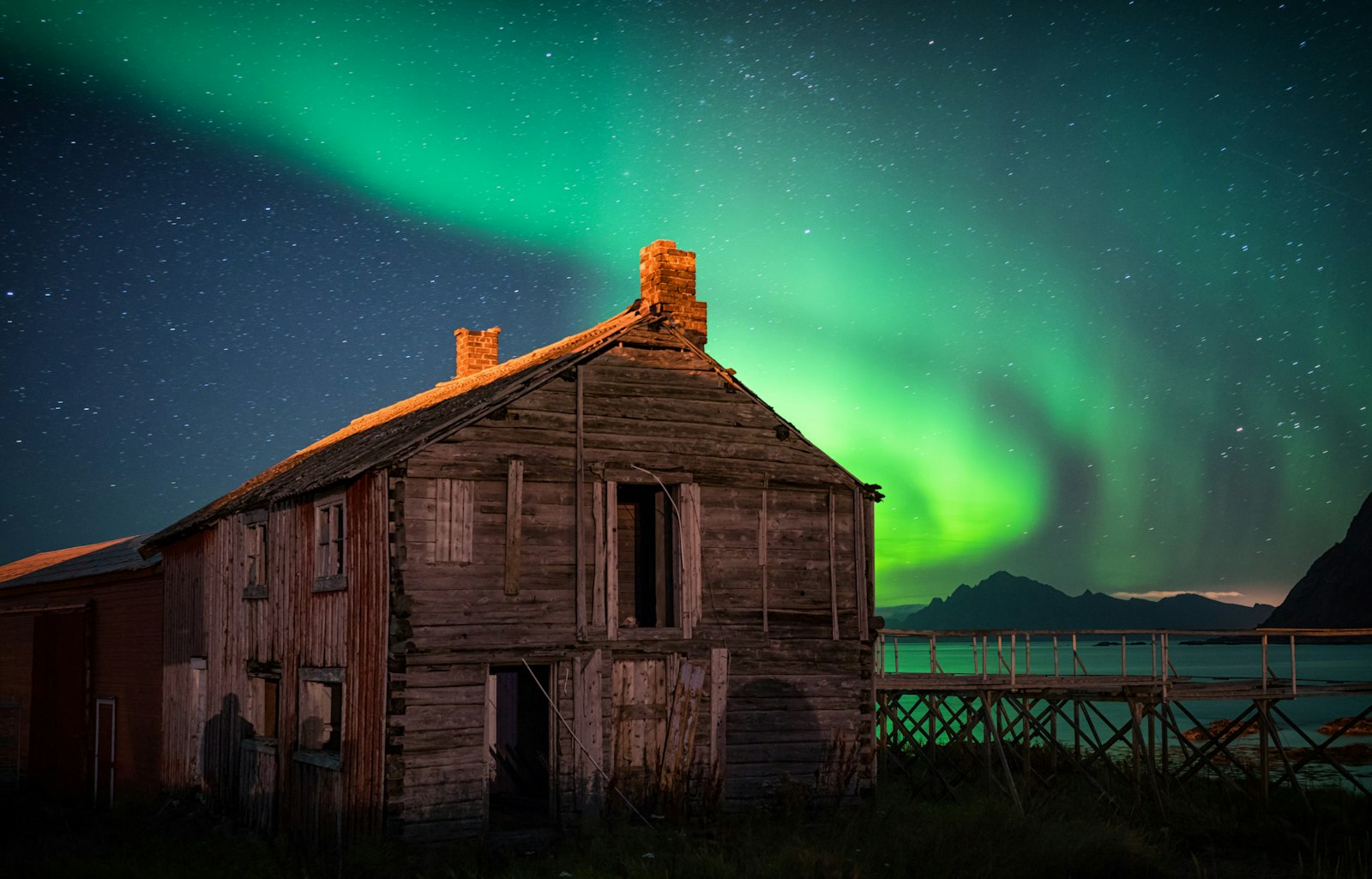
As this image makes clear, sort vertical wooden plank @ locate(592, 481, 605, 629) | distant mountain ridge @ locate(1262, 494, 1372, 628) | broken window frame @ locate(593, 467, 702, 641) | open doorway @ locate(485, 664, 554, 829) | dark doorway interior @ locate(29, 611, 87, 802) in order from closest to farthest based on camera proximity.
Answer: vertical wooden plank @ locate(592, 481, 605, 629) → broken window frame @ locate(593, 467, 702, 641) → open doorway @ locate(485, 664, 554, 829) → dark doorway interior @ locate(29, 611, 87, 802) → distant mountain ridge @ locate(1262, 494, 1372, 628)

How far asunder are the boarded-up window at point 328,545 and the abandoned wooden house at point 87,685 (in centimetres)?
893

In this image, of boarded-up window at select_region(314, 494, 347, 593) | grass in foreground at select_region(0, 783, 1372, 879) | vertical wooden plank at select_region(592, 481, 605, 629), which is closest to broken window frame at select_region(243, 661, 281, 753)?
grass in foreground at select_region(0, 783, 1372, 879)

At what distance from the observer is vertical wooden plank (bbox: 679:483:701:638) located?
65.6 feet

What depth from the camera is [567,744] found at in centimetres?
1864

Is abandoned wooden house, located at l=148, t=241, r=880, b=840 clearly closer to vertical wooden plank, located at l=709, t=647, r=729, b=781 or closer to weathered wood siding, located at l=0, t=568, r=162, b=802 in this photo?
vertical wooden plank, located at l=709, t=647, r=729, b=781

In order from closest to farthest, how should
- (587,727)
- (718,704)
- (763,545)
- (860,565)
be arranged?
(587,727) < (718,704) < (763,545) < (860,565)

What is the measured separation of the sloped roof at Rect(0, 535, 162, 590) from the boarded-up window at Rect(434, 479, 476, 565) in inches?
475

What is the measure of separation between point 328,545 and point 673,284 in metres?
7.54

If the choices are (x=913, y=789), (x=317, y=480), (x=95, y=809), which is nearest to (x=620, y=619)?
(x=317, y=480)

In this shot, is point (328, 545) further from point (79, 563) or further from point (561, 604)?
point (79, 563)

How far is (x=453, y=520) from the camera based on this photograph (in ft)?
59.8

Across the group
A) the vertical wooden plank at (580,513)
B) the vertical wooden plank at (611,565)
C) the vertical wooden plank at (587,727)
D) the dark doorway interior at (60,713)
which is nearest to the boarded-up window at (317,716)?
the vertical wooden plank at (587,727)

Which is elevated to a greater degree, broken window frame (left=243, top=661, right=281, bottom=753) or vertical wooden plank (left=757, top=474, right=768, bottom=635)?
vertical wooden plank (left=757, top=474, right=768, bottom=635)

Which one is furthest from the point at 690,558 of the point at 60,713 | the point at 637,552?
the point at 60,713
